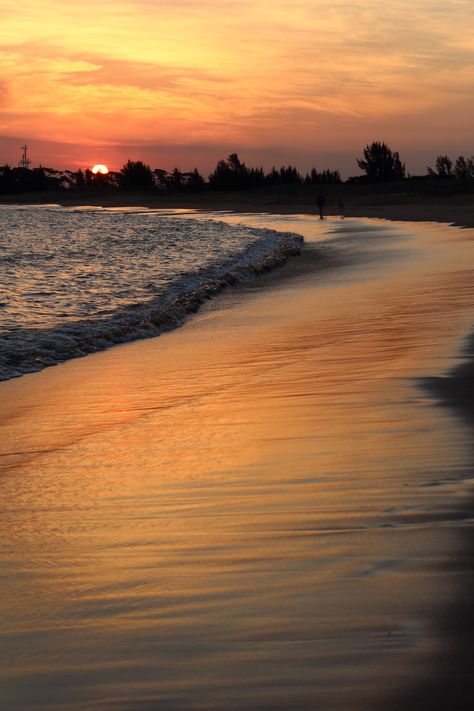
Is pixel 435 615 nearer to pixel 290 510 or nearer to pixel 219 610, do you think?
pixel 219 610

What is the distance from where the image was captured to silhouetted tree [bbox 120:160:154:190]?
145m

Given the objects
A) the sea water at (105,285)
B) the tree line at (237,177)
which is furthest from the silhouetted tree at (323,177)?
the sea water at (105,285)

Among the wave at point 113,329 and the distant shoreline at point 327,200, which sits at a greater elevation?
the distant shoreline at point 327,200

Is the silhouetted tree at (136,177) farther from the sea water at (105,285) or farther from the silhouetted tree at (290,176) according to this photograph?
the sea water at (105,285)

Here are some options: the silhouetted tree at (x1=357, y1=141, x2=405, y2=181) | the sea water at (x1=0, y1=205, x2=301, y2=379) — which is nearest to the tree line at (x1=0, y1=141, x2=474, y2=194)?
the silhouetted tree at (x1=357, y1=141, x2=405, y2=181)

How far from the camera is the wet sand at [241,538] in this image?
2846 millimetres

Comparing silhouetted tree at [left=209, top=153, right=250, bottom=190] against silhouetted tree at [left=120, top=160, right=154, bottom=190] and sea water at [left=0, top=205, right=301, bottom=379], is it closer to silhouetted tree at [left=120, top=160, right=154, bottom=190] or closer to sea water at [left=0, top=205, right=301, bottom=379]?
silhouetted tree at [left=120, top=160, right=154, bottom=190]

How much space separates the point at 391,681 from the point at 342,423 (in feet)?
11.0

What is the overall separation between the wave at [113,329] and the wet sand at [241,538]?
1.58 m

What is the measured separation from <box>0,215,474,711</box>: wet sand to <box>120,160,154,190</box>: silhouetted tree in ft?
457

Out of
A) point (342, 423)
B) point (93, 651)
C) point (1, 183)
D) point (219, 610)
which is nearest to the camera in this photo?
point (93, 651)

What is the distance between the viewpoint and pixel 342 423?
6062 millimetres

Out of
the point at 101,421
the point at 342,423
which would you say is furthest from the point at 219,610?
the point at 101,421

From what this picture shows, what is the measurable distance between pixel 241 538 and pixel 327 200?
92470 millimetres
